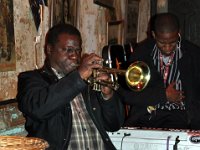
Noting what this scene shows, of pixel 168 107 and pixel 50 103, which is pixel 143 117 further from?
pixel 50 103

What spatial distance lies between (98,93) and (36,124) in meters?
0.52

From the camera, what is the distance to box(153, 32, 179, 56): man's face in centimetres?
365

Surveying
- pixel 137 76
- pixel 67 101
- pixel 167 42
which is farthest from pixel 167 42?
pixel 67 101

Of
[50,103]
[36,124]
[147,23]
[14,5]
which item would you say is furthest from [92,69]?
[147,23]

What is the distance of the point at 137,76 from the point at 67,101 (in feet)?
1.99

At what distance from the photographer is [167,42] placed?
3650mm

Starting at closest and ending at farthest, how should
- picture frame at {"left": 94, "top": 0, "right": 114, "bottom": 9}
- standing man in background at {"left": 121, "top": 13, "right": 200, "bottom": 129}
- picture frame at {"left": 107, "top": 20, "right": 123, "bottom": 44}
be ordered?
standing man in background at {"left": 121, "top": 13, "right": 200, "bottom": 129} < picture frame at {"left": 94, "top": 0, "right": 114, "bottom": 9} < picture frame at {"left": 107, "top": 20, "right": 123, "bottom": 44}

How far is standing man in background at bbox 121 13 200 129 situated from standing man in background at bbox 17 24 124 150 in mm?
547

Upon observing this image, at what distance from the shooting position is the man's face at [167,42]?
3.65m

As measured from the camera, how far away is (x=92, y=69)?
2.71 meters

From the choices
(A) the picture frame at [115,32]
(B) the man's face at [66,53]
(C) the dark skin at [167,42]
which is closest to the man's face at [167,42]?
(C) the dark skin at [167,42]

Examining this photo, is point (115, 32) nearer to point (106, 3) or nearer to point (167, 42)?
point (106, 3)

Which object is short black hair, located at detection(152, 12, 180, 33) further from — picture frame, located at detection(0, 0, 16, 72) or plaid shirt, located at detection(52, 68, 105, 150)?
picture frame, located at detection(0, 0, 16, 72)

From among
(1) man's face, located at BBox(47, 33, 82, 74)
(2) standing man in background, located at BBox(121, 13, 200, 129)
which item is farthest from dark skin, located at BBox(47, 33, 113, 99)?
(2) standing man in background, located at BBox(121, 13, 200, 129)
